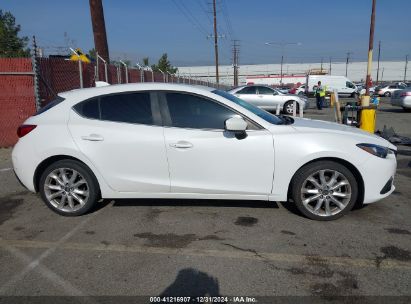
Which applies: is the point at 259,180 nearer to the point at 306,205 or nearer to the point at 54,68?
the point at 306,205

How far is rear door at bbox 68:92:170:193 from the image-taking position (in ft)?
14.6

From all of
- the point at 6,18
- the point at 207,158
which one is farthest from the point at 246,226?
the point at 6,18

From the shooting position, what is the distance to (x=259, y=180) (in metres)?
4.38

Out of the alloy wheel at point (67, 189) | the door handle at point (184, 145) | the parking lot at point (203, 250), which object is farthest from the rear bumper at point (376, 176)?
the alloy wheel at point (67, 189)

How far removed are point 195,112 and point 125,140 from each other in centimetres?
88

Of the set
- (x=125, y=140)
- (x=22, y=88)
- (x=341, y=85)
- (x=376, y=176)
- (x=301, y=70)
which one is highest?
(x=301, y=70)

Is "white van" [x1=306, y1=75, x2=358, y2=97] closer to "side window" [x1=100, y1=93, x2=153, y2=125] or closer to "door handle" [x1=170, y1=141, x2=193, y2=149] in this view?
"side window" [x1=100, y1=93, x2=153, y2=125]

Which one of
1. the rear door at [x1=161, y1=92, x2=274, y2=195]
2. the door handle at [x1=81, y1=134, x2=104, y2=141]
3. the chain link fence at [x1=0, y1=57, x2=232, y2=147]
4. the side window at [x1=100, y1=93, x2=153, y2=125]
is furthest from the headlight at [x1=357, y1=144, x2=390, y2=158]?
the chain link fence at [x1=0, y1=57, x2=232, y2=147]

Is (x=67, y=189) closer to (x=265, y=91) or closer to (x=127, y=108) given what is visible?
(x=127, y=108)

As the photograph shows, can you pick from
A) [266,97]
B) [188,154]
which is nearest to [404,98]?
[266,97]

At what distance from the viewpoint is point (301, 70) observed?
11144 cm

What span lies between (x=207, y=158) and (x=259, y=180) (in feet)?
2.12

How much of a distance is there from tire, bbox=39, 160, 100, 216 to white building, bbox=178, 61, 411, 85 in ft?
316

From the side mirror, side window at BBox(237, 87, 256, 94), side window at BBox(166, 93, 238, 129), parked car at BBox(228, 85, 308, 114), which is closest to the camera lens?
the side mirror
